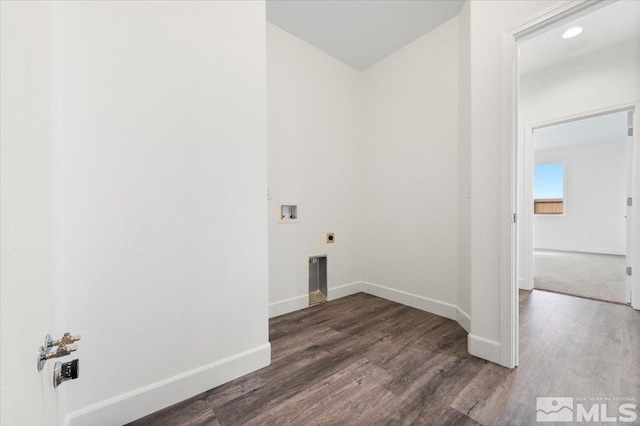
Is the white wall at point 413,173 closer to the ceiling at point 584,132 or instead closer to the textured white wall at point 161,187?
the textured white wall at point 161,187

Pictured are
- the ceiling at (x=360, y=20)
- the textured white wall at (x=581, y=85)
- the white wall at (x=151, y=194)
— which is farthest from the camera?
the textured white wall at (x=581, y=85)

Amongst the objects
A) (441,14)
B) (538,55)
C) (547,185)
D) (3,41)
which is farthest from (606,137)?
(3,41)

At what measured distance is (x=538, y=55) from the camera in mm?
3023

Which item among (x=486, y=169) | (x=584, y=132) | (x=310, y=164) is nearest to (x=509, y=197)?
(x=486, y=169)

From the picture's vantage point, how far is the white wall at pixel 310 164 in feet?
8.23

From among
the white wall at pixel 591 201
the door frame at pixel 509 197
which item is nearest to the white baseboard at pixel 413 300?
the door frame at pixel 509 197

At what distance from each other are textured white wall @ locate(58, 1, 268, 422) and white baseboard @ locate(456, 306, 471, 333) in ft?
5.56

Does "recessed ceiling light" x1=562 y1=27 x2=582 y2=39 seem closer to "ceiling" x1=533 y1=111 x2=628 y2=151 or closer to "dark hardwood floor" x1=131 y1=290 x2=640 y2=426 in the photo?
"ceiling" x1=533 y1=111 x2=628 y2=151

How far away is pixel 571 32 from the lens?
2584 mm

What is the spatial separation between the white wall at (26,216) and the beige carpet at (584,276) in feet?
15.3

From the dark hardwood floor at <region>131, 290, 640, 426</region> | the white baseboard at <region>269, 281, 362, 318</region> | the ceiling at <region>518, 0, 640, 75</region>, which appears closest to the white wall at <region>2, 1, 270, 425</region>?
the dark hardwood floor at <region>131, 290, 640, 426</region>

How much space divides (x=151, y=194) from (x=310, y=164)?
5.71ft

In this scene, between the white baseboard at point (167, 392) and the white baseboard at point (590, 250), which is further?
the white baseboard at point (590, 250)

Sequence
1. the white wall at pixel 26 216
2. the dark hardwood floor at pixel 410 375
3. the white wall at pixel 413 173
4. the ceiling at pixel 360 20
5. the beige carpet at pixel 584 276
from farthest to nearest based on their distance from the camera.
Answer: the beige carpet at pixel 584 276 → the white wall at pixel 413 173 → the ceiling at pixel 360 20 → the dark hardwood floor at pixel 410 375 → the white wall at pixel 26 216
